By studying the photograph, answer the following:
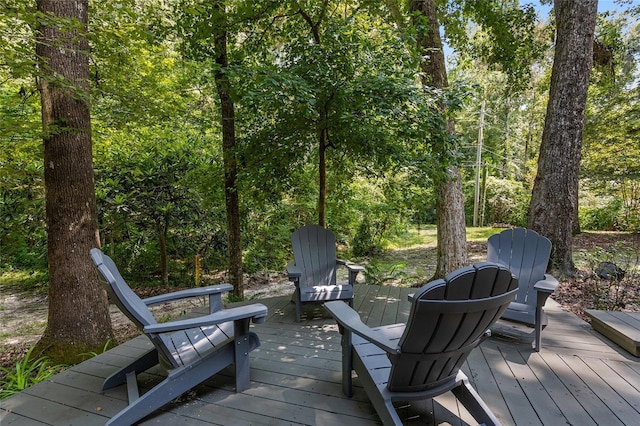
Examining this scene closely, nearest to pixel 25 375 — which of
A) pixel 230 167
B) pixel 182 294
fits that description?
pixel 182 294

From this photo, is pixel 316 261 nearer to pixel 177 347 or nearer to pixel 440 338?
pixel 177 347

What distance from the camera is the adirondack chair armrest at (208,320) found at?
1590 millimetres

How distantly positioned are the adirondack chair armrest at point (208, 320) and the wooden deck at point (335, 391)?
0.50 metres

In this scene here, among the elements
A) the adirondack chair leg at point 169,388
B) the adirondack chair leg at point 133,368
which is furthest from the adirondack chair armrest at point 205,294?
the adirondack chair leg at point 169,388

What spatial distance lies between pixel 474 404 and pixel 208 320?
4.66 feet

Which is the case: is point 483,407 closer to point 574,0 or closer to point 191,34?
point 191,34

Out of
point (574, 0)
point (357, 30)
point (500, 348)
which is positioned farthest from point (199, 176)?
point (574, 0)

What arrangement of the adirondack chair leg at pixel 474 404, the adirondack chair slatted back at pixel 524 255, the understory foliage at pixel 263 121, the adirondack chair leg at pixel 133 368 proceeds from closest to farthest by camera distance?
the adirondack chair leg at pixel 474 404 < the adirondack chair leg at pixel 133 368 < the adirondack chair slatted back at pixel 524 255 < the understory foliage at pixel 263 121

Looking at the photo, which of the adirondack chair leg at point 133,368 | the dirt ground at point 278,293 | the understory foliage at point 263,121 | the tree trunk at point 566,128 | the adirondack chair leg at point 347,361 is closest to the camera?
the adirondack chair leg at point 347,361

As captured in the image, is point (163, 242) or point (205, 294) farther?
point (163, 242)

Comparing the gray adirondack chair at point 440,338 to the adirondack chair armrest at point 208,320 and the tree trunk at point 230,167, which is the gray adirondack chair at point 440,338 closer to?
the adirondack chair armrest at point 208,320

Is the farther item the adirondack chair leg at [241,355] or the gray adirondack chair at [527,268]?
the gray adirondack chair at [527,268]

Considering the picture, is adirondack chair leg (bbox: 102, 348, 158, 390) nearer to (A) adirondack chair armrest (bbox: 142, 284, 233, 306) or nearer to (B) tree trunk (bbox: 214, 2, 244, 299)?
(A) adirondack chair armrest (bbox: 142, 284, 233, 306)

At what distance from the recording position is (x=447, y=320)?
4.31 ft
